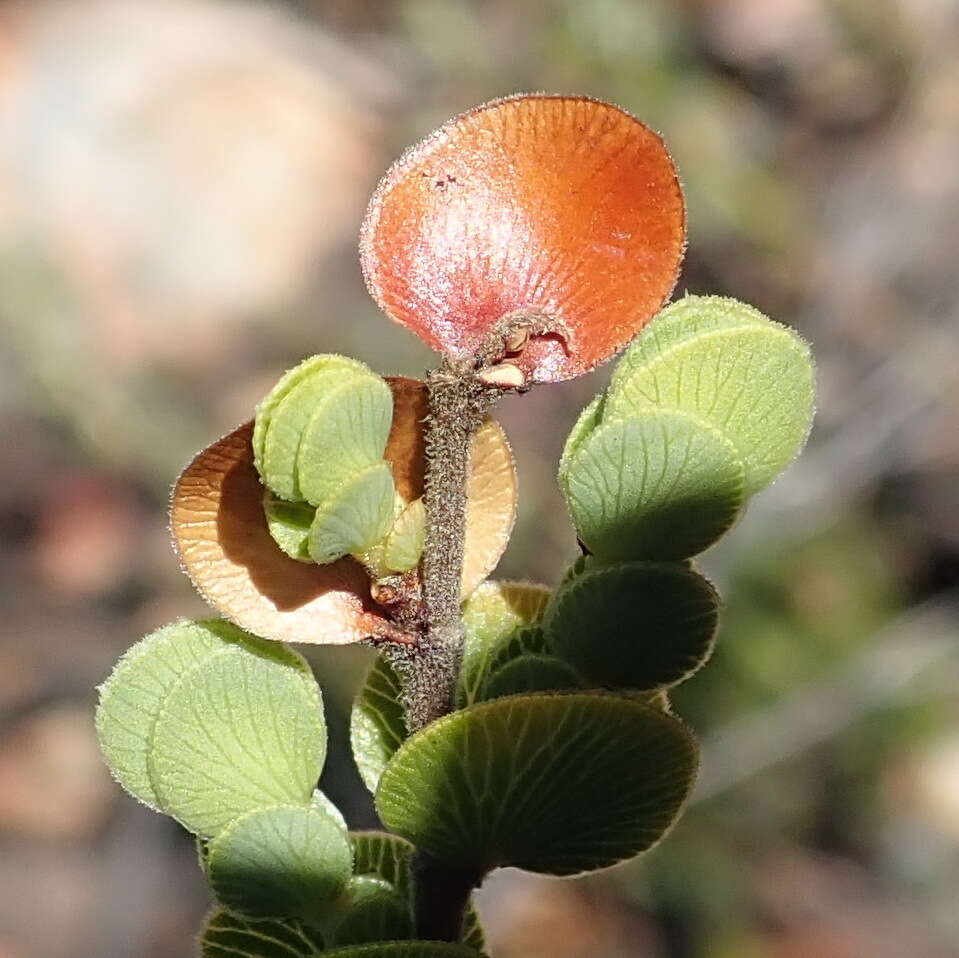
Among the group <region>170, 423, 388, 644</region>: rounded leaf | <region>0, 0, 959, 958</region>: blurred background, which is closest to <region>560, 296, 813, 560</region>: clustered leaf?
<region>170, 423, 388, 644</region>: rounded leaf

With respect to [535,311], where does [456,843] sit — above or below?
below

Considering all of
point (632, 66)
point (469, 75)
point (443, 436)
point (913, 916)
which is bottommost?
point (443, 436)

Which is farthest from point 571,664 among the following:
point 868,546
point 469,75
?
point 469,75

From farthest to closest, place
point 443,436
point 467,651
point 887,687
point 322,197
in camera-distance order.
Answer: point 322,197 → point 887,687 → point 467,651 → point 443,436

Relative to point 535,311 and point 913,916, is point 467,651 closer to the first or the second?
point 535,311

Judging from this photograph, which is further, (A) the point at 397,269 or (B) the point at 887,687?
(B) the point at 887,687

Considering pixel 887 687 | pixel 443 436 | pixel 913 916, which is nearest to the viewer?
pixel 443 436

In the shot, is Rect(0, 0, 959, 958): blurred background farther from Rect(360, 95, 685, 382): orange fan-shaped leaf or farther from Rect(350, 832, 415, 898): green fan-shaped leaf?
Rect(360, 95, 685, 382): orange fan-shaped leaf

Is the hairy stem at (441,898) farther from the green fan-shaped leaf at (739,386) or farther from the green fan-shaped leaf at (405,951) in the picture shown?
the green fan-shaped leaf at (739,386)
